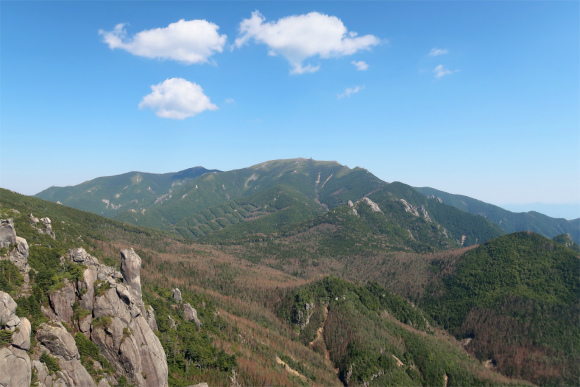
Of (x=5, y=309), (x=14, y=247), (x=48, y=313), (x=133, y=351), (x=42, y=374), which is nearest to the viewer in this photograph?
(x=5, y=309)

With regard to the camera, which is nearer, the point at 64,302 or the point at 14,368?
the point at 14,368

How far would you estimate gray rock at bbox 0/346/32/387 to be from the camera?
52.6m

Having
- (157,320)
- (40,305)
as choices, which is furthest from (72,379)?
(157,320)

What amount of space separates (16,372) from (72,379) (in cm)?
1258

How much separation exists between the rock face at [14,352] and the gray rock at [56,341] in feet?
18.0

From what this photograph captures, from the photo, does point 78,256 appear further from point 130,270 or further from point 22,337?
point 22,337

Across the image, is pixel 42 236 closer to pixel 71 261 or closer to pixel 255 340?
pixel 71 261

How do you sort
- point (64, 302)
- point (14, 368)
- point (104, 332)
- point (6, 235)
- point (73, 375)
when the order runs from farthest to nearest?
point (6, 235) → point (104, 332) → point (64, 302) → point (73, 375) → point (14, 368)

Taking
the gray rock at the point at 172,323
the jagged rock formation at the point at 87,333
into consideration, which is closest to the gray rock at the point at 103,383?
the jagged rock formation at the point at 87,333

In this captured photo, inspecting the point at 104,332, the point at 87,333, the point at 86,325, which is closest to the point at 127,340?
the point at 104,332

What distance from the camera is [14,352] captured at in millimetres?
55688

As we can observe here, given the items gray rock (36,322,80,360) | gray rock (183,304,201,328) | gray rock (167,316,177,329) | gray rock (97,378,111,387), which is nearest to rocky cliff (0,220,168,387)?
gray rock (36,322,80,360)

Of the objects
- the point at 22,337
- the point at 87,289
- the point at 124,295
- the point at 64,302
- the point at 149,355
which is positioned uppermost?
the point at 87,289

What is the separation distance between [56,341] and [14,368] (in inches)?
445
